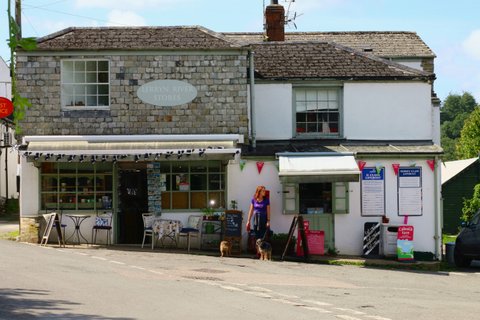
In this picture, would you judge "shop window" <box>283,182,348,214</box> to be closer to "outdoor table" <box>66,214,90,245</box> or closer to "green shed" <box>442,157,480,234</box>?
"outdoor table" <box>66,214,90,245</box>

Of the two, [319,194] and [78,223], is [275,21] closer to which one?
[319,194]

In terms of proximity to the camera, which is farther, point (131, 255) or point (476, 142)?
point (476, 142)

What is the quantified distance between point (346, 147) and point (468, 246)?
14.1 feet

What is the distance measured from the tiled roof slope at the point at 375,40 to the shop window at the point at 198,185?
12.7 m

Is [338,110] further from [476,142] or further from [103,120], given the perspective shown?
[476,142]

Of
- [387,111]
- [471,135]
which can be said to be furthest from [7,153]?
[471,135]

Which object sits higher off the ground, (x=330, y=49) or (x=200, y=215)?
(x=330, y=49)

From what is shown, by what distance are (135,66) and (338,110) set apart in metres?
6.01

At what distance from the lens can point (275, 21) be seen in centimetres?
3048

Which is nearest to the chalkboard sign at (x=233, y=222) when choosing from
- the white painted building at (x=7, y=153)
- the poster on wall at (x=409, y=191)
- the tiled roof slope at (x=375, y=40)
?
the poster on wall at (x=409, y=191)

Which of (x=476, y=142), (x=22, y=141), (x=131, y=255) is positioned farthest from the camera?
(x=476, y=142)

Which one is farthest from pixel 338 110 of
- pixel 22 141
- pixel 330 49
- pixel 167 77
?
pixel 22 141

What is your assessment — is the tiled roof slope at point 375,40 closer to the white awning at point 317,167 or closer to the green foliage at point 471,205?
the green foliage at point 471,205

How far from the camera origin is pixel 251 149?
77.0 feet
